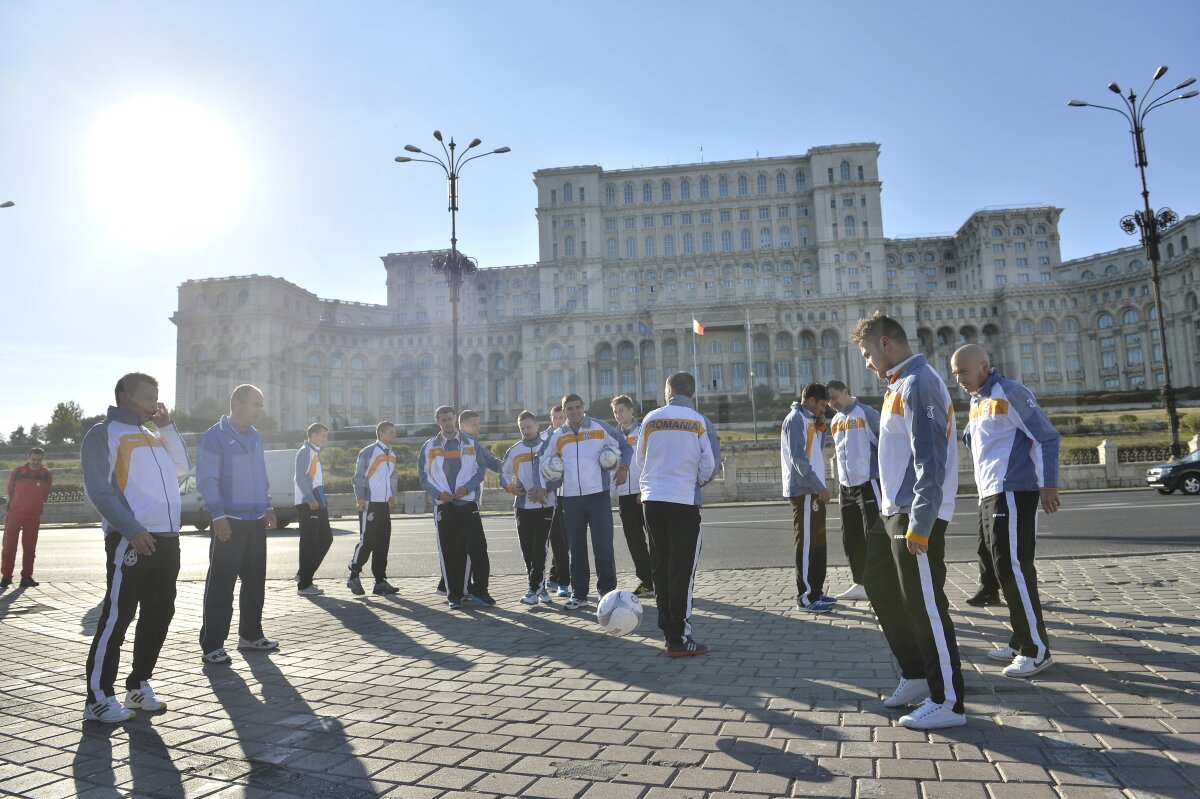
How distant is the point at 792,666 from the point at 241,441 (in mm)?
4678

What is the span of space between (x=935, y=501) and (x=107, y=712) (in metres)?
4.61

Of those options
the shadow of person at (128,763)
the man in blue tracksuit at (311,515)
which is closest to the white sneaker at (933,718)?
the shadow of person at (128,763)

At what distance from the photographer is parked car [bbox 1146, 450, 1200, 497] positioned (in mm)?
18562

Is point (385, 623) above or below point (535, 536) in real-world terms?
below

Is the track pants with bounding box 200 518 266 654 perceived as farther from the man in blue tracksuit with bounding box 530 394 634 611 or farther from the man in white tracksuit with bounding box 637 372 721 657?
the man in white tracksuit with bounding box 637 372 721 657

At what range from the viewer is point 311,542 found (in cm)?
908

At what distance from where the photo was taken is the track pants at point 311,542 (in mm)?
9094

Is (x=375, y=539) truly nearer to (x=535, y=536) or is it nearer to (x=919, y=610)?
(x=535, y=536)

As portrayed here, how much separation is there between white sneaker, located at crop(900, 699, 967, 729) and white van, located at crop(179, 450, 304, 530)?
64.2ft

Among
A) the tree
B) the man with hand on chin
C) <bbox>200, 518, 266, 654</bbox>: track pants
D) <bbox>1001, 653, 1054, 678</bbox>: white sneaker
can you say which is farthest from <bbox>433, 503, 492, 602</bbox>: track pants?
the tree

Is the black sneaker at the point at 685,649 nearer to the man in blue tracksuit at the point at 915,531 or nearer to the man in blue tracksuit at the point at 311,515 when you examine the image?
the man in blue tracksuit at the point at 915,531

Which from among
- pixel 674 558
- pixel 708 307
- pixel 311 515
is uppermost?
pixel 708 307

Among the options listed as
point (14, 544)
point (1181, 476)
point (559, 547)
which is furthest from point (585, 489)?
point (1181, 476)

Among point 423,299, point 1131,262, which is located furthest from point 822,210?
point 423,299
